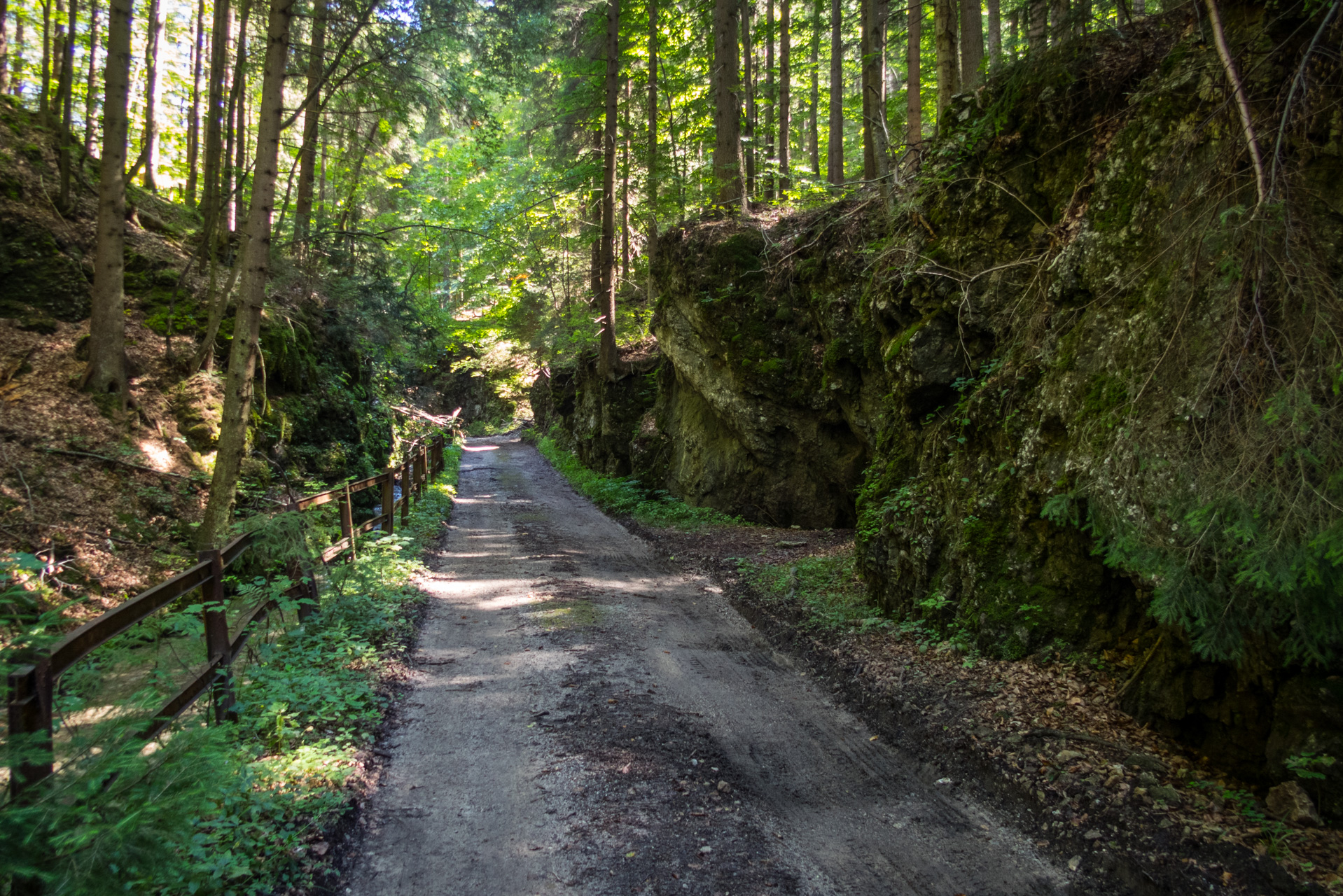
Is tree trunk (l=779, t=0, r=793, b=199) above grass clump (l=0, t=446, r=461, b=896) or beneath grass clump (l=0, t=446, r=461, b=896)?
above

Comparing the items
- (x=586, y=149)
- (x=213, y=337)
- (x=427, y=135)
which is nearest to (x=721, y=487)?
(x=213, y=337)

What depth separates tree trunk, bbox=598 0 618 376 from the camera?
17250 millimetres

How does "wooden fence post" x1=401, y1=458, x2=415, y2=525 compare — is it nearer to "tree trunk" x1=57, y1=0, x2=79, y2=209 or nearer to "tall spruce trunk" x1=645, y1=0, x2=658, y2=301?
"tree trunk" x1=57, y1=0, x2=79, y2=209

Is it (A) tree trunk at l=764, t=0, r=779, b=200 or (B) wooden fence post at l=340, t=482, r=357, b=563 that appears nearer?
(B) wooden fence post at l=340, t=482, r=357, b=563

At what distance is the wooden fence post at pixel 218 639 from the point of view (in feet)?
13.3

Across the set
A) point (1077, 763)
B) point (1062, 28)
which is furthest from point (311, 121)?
point (1077, 763)

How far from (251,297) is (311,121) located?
683cm

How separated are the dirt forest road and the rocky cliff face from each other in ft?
5.00

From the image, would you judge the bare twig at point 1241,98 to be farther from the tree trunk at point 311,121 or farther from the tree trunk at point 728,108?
the tree trunk at point 728,108

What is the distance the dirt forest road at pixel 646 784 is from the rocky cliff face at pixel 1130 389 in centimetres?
152

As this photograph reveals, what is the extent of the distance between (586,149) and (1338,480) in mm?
22726

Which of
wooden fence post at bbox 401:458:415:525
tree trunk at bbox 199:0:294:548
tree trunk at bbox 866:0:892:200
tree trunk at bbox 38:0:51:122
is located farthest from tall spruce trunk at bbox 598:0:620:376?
tree trunk at bbox 199:0:294:548

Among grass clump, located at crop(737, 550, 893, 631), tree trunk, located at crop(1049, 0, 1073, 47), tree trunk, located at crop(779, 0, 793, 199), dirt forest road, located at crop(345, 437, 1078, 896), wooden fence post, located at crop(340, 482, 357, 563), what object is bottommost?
dirt forest road, located at crop(345, 437, 1078, 896)

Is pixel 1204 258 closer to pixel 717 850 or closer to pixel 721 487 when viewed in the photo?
pixel 717 850
